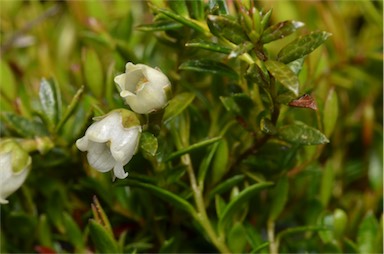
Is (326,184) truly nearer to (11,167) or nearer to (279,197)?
(279,197)

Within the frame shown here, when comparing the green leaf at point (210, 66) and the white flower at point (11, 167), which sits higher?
the green leaf at point (210, 66)

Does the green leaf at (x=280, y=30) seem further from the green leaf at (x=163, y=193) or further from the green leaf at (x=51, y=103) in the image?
the green leaf at (x=51, y=103)

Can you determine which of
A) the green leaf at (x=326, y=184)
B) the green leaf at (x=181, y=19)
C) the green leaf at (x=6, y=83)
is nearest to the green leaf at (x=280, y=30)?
the green leaf at (x=181, y=19)

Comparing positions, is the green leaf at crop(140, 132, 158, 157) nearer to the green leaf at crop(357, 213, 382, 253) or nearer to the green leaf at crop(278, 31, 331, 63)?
the green leaf at crop(278, 31, 331, 63)

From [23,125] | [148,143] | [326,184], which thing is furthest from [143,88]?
[326,184]

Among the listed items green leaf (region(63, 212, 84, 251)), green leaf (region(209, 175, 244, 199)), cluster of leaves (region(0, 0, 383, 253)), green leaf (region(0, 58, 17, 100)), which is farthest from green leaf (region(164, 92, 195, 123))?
green leaf (region(0, 58, 17, 100))

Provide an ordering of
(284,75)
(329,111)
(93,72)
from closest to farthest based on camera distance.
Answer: (284,75), (329,111), (93,72)

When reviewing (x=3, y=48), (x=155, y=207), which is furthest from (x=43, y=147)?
(x=3, y=48)

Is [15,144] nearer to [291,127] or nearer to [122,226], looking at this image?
[122,226]
